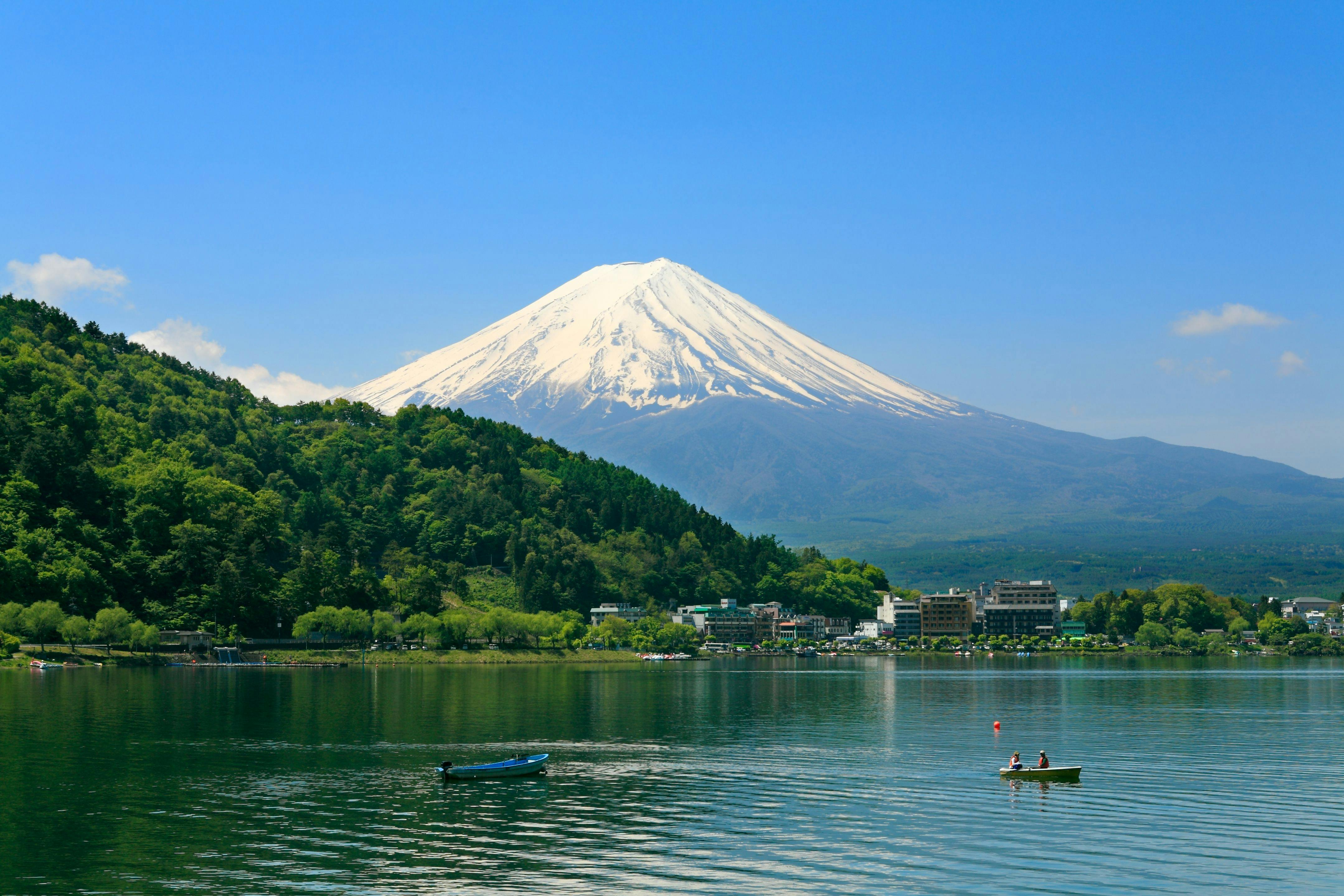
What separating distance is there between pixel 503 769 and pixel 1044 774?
71.9ft

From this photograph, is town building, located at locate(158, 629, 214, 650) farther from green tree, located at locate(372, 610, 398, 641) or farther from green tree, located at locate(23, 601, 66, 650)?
green tree, located at locate(372, 610, 398, 641)

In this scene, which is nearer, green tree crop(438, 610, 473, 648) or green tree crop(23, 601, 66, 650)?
green tree crop(23, 601, 66, 650)

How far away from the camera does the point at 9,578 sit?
414 ft

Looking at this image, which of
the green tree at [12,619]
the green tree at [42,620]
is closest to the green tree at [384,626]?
the green tree at [42,620]

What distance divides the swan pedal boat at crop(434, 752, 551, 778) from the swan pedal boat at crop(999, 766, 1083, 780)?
1924 centimetres

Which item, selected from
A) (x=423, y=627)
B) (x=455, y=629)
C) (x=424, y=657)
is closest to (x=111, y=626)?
(x=424, y=657)

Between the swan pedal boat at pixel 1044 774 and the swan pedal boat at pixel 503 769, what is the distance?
63.1 ft

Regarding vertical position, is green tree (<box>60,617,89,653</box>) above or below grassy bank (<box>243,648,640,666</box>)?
above

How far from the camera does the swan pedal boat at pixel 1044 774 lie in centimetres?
5162

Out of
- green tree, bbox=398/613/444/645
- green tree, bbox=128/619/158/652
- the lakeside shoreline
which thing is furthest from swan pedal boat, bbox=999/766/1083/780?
green tree, bbox=398/613/444/645

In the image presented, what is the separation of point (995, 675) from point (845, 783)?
95.0 meters

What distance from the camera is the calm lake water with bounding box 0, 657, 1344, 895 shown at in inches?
1383

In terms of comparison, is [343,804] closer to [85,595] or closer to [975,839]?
[975,839]

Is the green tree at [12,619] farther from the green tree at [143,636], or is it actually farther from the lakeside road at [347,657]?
the green tree at [143,636]
